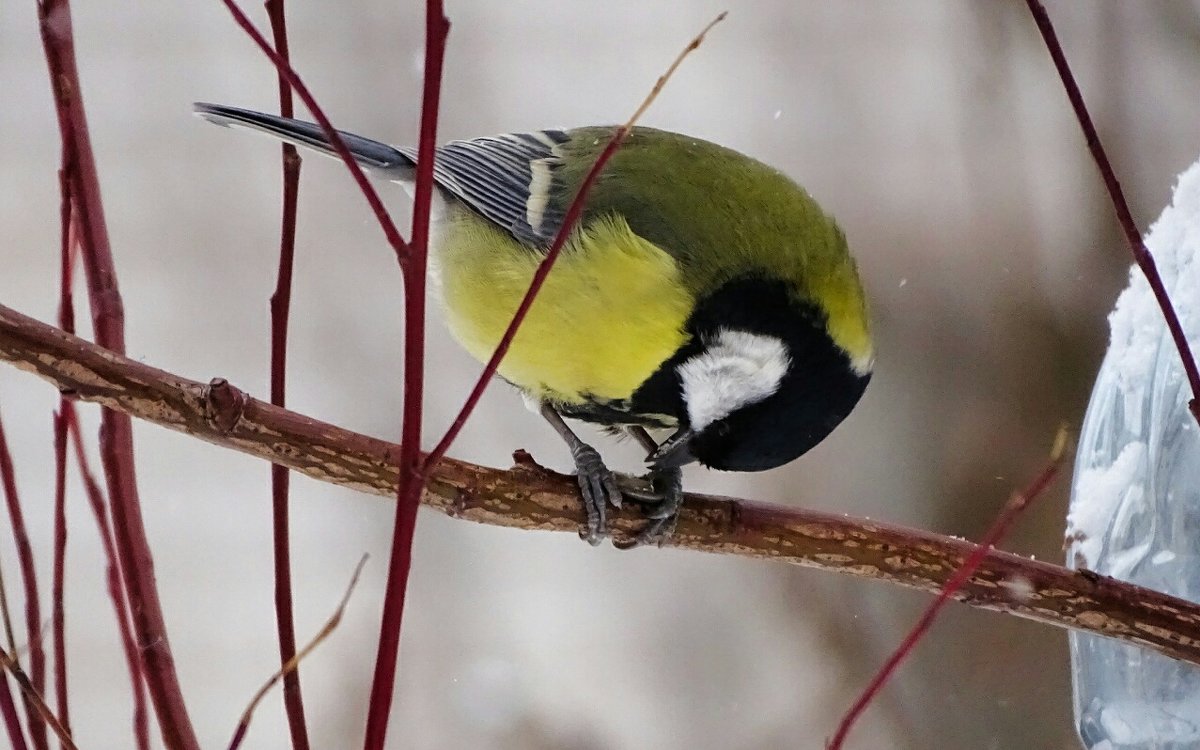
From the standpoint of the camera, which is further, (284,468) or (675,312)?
(675,312)

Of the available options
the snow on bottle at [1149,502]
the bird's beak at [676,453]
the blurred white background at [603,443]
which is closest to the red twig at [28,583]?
the bird's beak at [676,453]

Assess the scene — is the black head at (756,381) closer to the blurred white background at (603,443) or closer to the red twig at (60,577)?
the red twig at (60,577)

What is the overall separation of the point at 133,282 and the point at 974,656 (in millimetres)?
1312

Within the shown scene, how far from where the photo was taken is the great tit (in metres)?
0.77

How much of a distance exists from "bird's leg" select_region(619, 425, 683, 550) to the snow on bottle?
281 millimetres

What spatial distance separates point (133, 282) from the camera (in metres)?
1.45

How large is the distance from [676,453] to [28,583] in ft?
1.46

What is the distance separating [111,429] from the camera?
0.49 meters

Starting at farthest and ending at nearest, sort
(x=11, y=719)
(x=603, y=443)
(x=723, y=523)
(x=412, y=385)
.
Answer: (x=603, y=443), (x=723, y=523), (x=11, y=719), (x=412, y=385)

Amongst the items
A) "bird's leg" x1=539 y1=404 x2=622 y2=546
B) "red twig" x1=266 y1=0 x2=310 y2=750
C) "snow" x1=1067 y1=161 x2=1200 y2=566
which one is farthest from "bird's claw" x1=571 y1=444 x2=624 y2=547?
"snow" x1=1067 y1=161 x2=1200 y2=566

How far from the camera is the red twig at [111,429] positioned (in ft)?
1.41

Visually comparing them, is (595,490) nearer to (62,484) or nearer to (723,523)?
(723,523)

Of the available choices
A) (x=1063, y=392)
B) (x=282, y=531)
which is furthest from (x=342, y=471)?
(x=1063, y=392)

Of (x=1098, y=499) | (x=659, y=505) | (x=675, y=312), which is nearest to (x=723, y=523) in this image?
(x=659, y=505)
